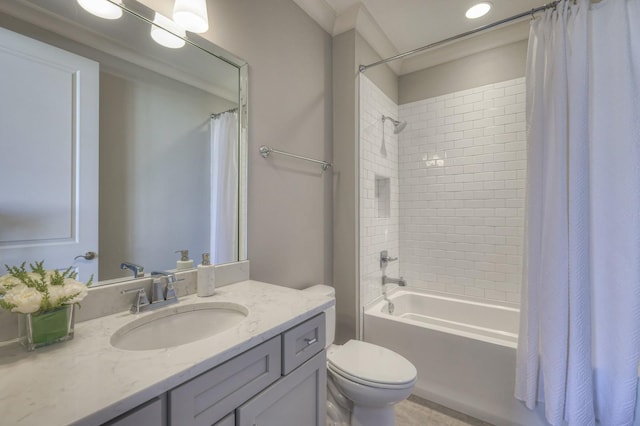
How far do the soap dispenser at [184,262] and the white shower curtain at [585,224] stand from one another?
172 centimetres

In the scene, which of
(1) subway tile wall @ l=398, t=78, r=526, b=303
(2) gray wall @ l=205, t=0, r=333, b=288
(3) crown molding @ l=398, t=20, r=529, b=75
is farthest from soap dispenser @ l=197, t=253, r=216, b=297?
(3) crown molding @ l=398, t=20, r=529, b=75

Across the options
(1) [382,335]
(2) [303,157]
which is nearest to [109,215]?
(2) [303,157]

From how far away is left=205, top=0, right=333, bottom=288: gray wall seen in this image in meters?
1.54

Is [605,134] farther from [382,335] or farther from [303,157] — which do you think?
[382,335]

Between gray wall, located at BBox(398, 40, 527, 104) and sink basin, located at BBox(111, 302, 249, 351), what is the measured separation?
8.44 feet

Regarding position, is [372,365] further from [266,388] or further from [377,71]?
[377,71]

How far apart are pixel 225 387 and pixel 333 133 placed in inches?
72.3

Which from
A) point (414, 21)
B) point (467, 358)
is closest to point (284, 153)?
point (414, 21)

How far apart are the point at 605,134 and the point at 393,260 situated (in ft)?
5.30

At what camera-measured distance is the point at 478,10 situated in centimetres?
201

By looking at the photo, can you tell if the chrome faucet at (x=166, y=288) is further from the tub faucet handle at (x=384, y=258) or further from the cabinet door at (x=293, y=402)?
the tub faucet handle at (x=384, y=258)

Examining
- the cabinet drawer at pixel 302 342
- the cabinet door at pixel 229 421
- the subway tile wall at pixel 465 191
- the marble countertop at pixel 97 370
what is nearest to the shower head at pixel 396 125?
the subway tile wall at pixel 465 191

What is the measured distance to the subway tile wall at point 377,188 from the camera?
2186 millimetres

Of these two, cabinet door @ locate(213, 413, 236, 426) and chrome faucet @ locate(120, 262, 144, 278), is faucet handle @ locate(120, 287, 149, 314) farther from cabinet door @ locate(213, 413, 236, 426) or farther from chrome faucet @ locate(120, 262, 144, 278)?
cabinet door @ locate(213, 413, 236, 426)
